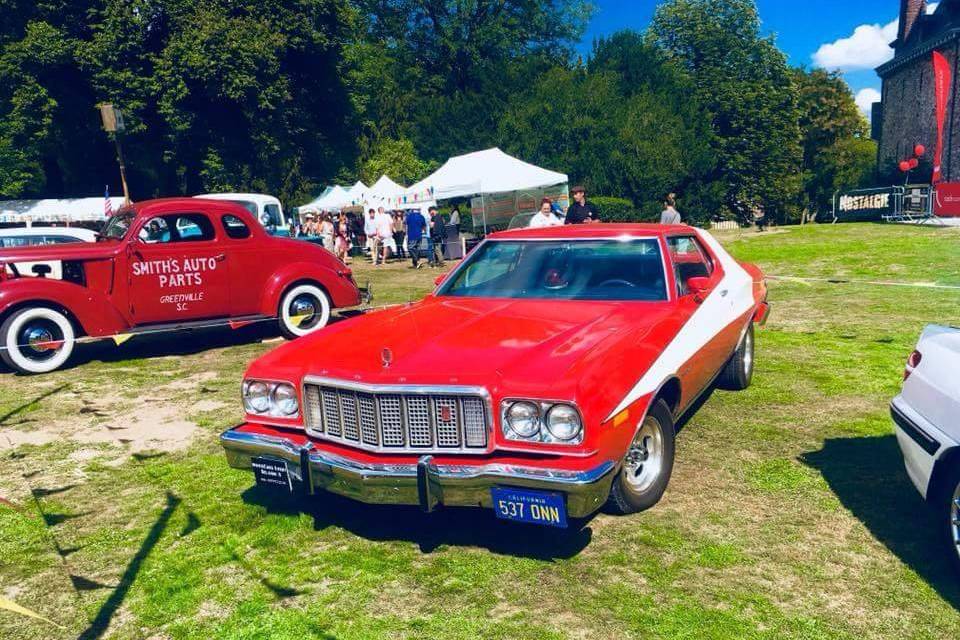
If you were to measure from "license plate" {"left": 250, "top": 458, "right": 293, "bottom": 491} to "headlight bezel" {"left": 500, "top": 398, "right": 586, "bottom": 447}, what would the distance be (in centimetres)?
121

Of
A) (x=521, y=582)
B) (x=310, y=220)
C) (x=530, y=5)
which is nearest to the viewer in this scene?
(x=521, y=582)

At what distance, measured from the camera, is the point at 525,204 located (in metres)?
25.5

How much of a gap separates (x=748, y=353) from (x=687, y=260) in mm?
1514

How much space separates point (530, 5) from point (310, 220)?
97.3 feet

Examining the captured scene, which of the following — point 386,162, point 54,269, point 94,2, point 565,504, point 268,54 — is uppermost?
point 94,2

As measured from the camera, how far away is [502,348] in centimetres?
364

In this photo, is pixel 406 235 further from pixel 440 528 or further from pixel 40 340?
pixel 440 528

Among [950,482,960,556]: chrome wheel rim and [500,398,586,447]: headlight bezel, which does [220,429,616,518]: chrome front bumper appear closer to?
[500,398,586,447]: headlight bezel

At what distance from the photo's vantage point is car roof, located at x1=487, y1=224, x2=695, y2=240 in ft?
15.9

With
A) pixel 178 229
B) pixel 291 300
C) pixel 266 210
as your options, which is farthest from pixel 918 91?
pixel 178 229

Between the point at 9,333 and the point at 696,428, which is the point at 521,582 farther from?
the point at 9,333

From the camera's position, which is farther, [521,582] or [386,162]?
[386,162]

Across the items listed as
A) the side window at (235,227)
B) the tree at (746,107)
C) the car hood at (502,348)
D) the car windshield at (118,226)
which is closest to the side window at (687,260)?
the car hood at (502,348)

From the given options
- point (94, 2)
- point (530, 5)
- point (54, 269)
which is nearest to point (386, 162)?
point (530, 5)
